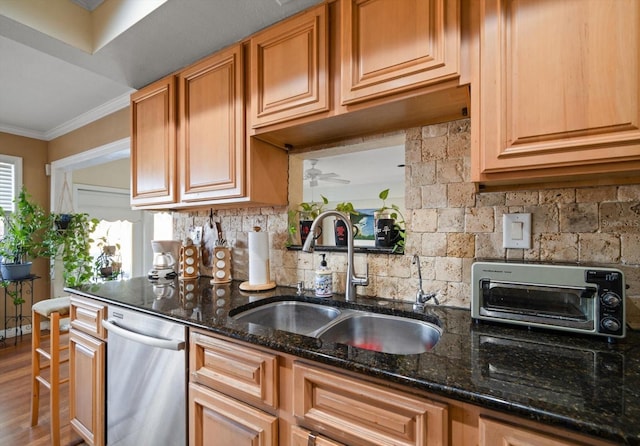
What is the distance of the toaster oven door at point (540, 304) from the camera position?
0.90 m

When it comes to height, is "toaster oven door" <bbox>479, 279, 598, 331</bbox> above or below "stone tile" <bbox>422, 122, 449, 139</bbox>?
below

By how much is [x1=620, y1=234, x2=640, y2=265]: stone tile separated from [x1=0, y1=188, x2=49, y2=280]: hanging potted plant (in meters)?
4.76

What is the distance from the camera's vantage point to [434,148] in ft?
4.39

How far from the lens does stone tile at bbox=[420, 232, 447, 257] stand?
1.31 meters

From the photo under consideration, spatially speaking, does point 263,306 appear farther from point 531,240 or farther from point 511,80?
point 511,80

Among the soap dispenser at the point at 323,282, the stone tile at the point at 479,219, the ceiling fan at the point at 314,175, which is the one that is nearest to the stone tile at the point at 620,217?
the stone tile at the point at 479,219

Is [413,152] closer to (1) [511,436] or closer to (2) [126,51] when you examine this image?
(1) [511,436]

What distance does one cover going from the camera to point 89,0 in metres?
1.63

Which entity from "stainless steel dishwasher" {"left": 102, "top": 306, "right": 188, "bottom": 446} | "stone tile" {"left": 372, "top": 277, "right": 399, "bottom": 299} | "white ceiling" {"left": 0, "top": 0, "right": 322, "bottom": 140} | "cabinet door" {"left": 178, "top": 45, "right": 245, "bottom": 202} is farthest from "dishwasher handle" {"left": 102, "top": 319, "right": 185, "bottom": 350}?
"white ceiling" {"left": 0, "top": 0, "right": 322, "bottom": 140}

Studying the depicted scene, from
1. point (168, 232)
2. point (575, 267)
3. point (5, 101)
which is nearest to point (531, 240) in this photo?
point (575, 267)

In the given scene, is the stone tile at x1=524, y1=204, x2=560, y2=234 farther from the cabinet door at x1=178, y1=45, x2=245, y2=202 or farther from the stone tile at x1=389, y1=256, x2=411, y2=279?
the cabinet door at x1=178, y1=45, x2=245, y2=202

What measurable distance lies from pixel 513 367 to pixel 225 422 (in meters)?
0.94

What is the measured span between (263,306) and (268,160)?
0.77m

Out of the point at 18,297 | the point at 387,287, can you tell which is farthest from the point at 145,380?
the point at 18,297
